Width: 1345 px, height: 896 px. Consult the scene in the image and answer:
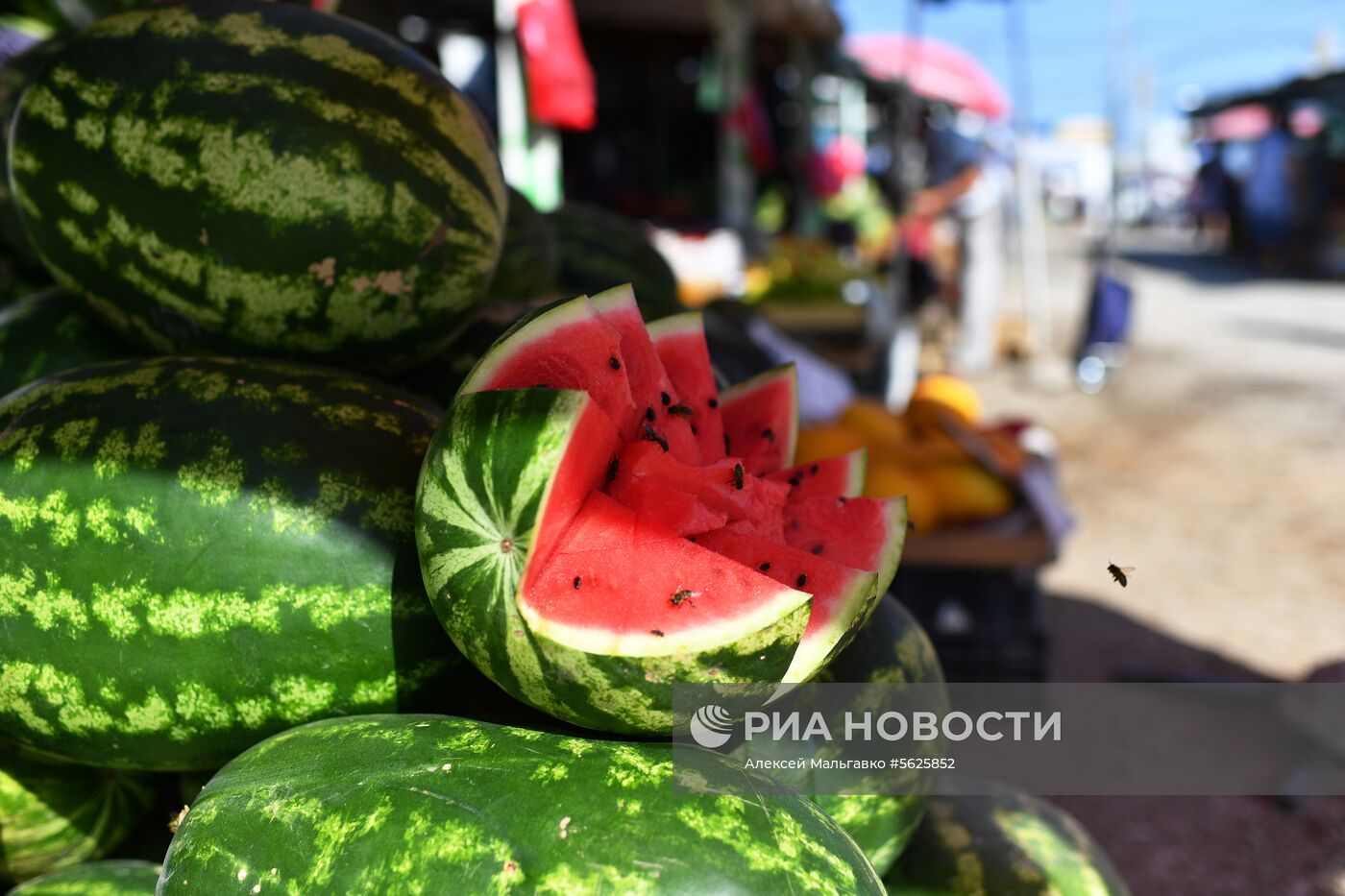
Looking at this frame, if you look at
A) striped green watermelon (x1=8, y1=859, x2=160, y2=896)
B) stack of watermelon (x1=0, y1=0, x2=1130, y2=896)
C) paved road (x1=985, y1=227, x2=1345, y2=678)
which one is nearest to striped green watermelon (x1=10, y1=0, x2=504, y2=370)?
stack of watermelon (x1=0, y1=0, x2=1130, y2=896)

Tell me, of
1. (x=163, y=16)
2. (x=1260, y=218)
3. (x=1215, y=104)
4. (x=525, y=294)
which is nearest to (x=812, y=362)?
(x=525, y=294)

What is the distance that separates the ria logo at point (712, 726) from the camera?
3.23ft

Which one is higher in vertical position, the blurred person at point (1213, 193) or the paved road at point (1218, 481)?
the blurred person at point (1213, 193)

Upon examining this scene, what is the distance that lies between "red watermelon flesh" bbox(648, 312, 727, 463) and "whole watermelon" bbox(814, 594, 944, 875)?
0.30 metres

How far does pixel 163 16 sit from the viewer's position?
4.48ft

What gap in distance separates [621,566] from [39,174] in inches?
39.2

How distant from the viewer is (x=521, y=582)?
0.90m

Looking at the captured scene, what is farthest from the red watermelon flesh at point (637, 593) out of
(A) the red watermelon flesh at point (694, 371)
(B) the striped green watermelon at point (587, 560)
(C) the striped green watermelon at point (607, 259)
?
(C) the striped green watermelon at point (607, 259)

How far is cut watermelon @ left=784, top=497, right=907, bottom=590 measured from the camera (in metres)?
1.09

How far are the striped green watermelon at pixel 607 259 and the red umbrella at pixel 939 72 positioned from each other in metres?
11.4

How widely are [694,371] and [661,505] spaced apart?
29cm

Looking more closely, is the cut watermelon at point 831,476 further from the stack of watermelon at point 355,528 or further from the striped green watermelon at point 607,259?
the striped green watermelon at point 607,259

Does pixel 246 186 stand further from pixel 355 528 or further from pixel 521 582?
pixel 521 582

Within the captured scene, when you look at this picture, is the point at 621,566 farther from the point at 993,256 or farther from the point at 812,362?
the point at 993,256
